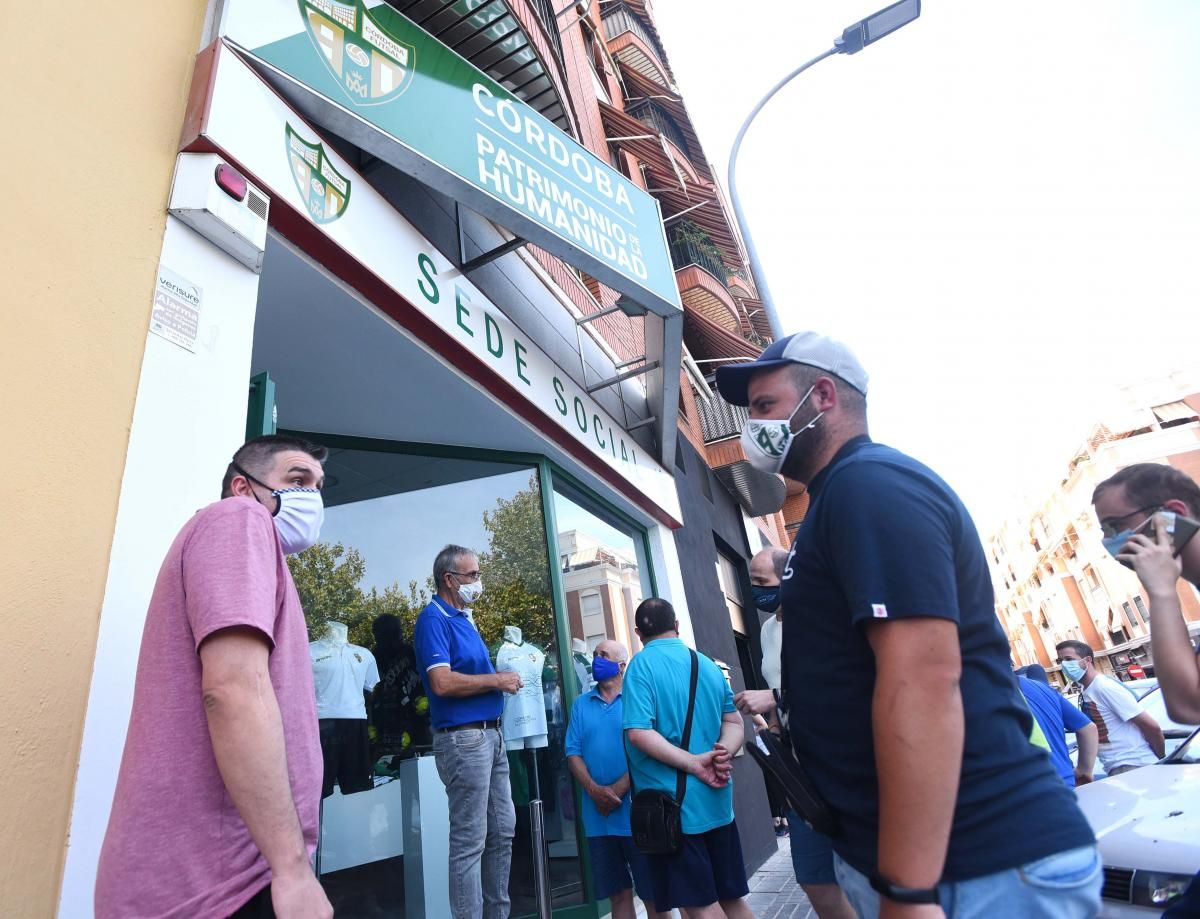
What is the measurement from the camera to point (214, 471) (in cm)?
247

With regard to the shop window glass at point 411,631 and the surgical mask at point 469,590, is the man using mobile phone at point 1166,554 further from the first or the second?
the shop window glass at point 411,631

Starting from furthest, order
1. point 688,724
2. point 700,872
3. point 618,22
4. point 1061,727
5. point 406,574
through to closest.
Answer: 1. point 618,22
2. point 406,574
3. point 1061,727
4. point 688,724
5. point 700,872

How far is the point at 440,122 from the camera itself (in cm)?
389

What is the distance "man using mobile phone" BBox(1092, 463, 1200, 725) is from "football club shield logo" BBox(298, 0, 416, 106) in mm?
3584

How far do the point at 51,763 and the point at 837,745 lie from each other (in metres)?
1.93

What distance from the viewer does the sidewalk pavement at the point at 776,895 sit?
219 inches

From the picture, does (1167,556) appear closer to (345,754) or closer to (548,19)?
(345,754)

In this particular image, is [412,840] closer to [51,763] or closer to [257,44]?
[51,763]

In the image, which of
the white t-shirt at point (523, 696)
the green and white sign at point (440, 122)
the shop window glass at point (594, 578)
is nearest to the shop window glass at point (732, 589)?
the shop window glass at point (594, 578)

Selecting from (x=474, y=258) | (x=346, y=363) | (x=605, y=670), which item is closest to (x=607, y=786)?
(x=605, y=670)

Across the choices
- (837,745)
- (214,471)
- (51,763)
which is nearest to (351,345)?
(214,471)

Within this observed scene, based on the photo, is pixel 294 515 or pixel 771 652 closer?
pixel 294 515

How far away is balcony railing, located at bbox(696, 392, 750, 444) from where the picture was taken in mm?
11745

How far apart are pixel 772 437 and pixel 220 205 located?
7.34 feet
